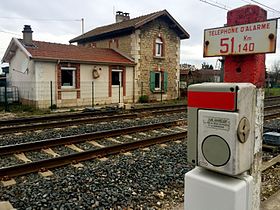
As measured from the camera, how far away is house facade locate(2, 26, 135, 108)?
15553 millimetres

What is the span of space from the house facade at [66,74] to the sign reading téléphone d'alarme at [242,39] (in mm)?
14289

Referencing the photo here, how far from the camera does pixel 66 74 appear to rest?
16.8 m

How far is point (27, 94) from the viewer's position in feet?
53.5

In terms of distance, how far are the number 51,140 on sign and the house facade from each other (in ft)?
47.2

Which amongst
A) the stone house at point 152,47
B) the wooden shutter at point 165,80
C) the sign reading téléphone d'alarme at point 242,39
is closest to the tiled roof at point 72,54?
the stone house at point 152,47

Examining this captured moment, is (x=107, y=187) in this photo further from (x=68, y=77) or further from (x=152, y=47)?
(x=152, y=47)

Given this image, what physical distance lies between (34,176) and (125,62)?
15.3 m

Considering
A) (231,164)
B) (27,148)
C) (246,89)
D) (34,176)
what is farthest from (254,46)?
(27,148)

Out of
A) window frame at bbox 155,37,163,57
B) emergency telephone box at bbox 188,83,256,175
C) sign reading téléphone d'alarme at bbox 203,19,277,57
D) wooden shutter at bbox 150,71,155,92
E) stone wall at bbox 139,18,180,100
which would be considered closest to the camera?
emergency telephone box at bbox 188,83,256,175

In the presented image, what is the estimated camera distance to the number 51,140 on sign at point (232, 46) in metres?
1.63

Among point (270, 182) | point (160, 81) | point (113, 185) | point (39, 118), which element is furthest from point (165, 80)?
point (113, 185)

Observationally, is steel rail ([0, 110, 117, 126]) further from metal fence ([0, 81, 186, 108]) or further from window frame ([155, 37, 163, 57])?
window frame ([155, 37, 163, 57])

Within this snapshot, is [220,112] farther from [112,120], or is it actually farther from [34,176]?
[112,120]

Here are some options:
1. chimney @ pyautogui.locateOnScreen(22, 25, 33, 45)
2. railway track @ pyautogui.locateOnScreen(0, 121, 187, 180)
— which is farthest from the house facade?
railway track @ pyautogui.locateOnScreen(0, 121, 187, 180)
